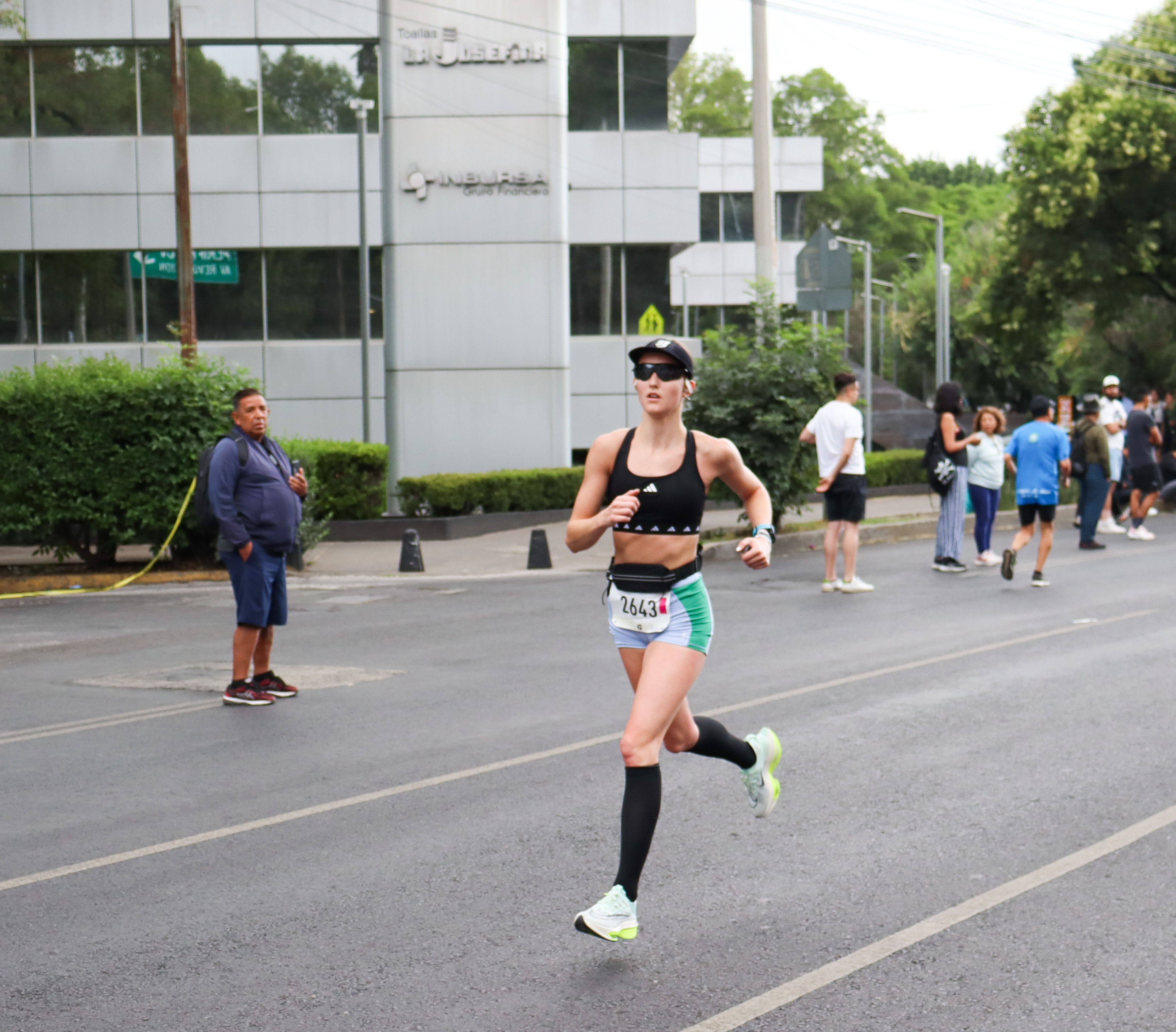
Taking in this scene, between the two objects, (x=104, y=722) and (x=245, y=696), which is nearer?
(x=104, y=722)

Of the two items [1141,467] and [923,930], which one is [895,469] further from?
[923,930]

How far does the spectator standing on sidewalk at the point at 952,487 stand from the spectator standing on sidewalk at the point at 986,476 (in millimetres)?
225

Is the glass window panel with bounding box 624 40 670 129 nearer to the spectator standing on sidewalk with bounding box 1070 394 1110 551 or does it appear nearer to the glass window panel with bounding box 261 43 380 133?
the glass window panel with bounding box 261 43 380 133

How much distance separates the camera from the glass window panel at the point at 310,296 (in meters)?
30.6

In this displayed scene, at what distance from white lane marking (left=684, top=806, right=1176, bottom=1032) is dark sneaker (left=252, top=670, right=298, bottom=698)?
518 cm

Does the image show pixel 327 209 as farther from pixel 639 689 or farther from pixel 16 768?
pixel 639 689

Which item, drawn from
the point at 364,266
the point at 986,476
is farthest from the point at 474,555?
the point at 364,266

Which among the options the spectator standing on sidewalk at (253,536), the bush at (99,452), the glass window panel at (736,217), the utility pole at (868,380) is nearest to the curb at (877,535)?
the bush at (99,452)

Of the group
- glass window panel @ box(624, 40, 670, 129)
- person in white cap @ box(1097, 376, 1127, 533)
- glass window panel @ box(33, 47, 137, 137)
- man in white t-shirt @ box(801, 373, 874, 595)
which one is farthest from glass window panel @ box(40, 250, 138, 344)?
man in white t-shirt @ box(801, 373, 874, 595)

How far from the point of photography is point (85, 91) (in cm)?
3019

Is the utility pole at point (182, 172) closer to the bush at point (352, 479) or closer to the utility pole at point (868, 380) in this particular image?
the bush at point (352, 479)

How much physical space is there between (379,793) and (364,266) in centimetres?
2166

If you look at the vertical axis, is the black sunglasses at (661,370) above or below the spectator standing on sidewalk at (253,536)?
above

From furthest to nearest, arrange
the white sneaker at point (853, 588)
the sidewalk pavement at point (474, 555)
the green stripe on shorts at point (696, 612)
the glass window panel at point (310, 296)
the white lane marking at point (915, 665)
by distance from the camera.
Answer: the glass window panel at point (310, 296) → the sidewalk pavement at point (474, 555) → the white sneaker at point (853, 588) → the white lane marking at point (915, 665) → the green stripe on shorts at point (696, 612)
